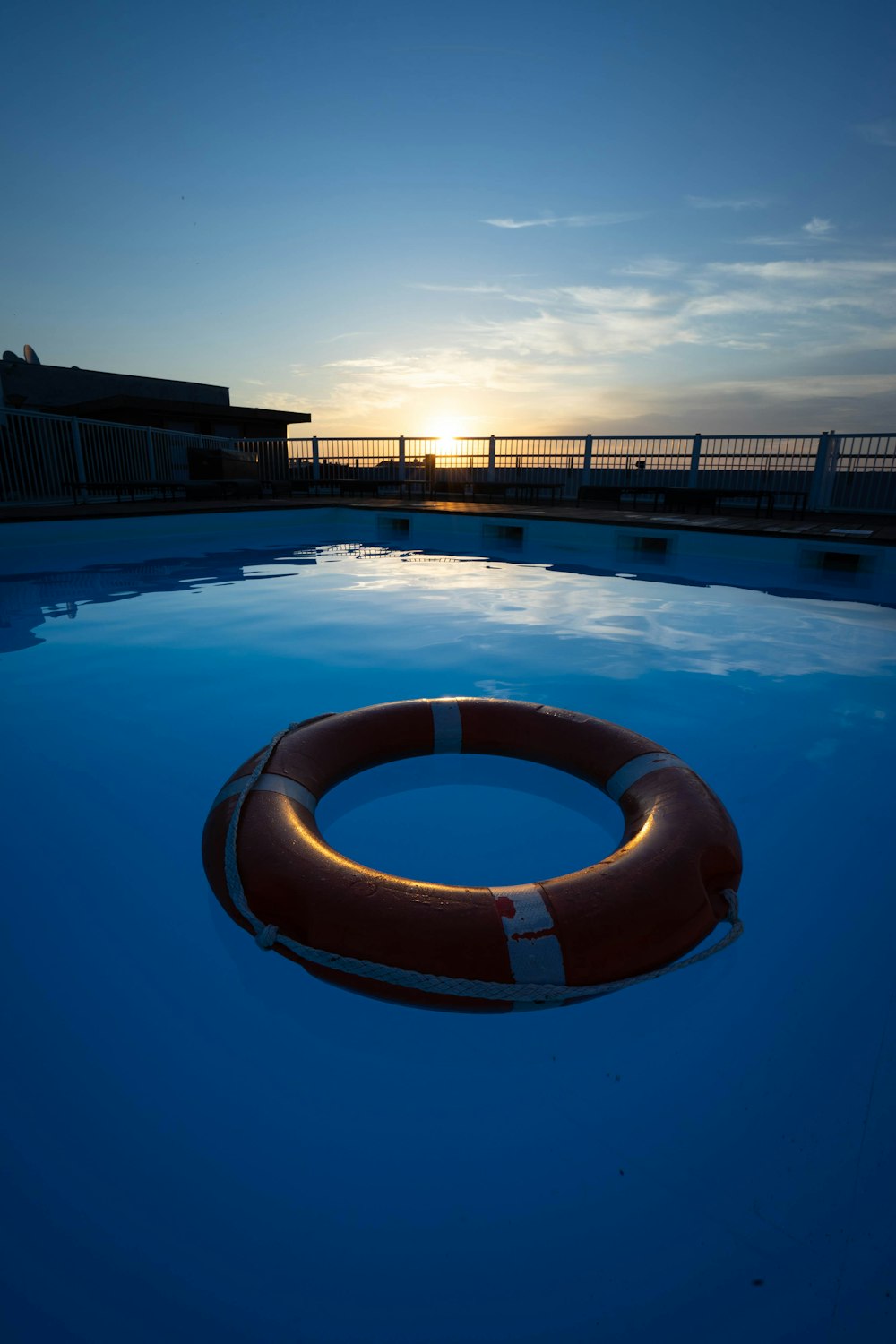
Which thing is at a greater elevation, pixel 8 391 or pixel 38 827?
pixel 8 391

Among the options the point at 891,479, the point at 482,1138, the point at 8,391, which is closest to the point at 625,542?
the point at 891,479

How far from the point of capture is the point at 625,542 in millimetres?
10688

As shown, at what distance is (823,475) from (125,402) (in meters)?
16.8

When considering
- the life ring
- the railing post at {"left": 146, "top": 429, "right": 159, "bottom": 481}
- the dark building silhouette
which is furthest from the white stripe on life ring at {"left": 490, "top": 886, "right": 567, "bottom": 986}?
the dark building silhouette

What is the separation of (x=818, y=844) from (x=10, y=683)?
474 centimetres

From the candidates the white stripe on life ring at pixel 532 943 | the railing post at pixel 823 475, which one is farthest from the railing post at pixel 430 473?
the white stripe on life ring at pixel 532 943

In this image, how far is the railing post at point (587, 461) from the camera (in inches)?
574

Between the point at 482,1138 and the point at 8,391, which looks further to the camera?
the point at 8,391

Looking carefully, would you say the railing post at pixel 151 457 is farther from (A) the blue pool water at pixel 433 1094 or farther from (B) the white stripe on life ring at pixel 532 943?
(B) the white stripe on life ring at pixel 532 943

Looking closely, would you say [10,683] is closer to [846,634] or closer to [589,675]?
[589,675]

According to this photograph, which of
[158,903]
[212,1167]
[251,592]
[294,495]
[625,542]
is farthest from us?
[294,495]

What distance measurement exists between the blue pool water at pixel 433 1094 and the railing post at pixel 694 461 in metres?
11.2

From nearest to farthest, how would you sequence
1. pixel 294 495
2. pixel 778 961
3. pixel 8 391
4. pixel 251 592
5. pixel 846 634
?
1. pixel 778 961
2. pixel 846 634
3. pixel 251 592
4. pixel 294 495
5. pixel 8 391

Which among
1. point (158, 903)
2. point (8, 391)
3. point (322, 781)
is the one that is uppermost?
point (8, 391)
